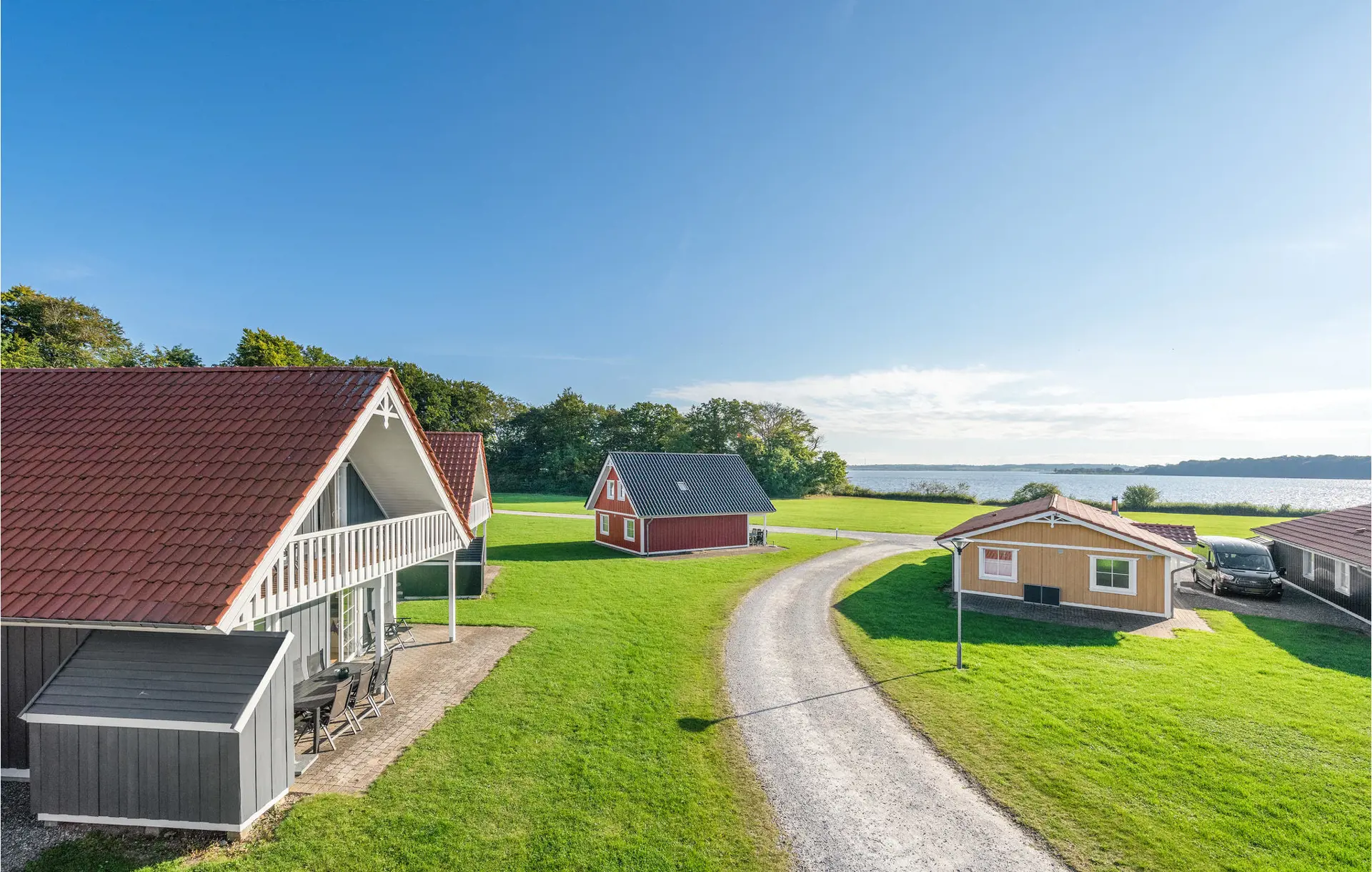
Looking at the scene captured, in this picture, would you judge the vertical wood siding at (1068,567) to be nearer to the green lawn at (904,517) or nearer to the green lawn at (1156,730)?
the green lawn at (1156,730)

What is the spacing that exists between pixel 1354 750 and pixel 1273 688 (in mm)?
2886

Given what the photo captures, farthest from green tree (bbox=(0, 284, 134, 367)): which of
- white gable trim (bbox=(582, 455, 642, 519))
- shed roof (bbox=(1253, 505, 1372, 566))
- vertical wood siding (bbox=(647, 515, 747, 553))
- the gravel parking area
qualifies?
shed roof (bbox=(1253, 505, 1372, 566))

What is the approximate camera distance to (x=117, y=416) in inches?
344

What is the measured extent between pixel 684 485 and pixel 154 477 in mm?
23300

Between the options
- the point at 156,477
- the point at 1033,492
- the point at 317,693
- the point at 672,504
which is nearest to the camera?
the point at 156,477

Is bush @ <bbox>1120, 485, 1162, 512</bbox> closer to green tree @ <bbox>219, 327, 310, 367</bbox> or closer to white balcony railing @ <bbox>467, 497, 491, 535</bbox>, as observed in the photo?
white balcony railing @ <bbox>467, 497, 491, 535</bbox>

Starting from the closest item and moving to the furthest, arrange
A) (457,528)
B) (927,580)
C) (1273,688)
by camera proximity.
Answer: (1273,688), (457,528), (927,580)

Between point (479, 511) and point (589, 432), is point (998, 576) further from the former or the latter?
point (589, 432)

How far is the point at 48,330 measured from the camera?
4300cm

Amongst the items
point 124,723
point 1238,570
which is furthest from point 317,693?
point 1238,570

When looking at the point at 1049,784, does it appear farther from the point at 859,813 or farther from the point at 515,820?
the point at 515,820

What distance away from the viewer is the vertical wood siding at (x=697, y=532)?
90.0ft

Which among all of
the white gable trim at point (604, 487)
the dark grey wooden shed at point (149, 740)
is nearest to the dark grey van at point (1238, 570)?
the white gable trim at point (604, 487)

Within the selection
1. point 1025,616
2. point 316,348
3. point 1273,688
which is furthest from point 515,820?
point 316,348
